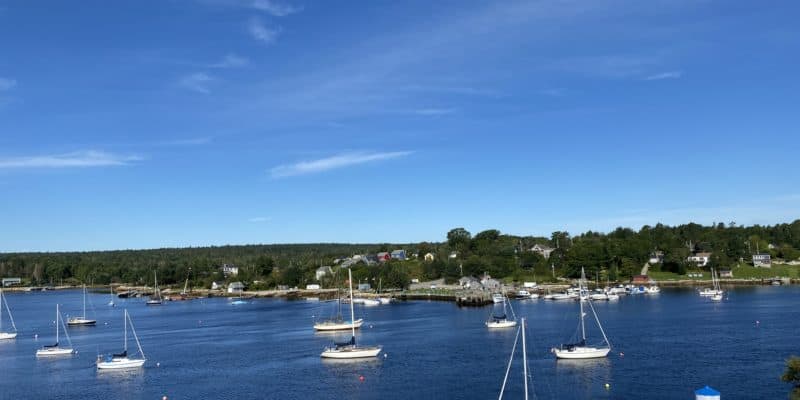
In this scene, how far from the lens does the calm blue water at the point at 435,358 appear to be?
175 feet

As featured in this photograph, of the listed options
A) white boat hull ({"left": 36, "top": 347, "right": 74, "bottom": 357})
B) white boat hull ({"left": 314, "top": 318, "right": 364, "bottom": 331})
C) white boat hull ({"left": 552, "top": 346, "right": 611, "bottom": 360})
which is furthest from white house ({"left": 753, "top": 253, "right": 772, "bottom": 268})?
white boat hull ({"left": 36, "top": 347, "right": 74, "bottom": 357})

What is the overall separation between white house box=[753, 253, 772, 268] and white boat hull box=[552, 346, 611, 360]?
125 metres

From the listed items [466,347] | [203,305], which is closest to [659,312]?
[466,347]

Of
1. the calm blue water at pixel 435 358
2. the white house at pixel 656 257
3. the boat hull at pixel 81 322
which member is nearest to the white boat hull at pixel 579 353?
the calm blue water at pixel 435 358

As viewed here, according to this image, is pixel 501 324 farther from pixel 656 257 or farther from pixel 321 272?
pixel 321 272

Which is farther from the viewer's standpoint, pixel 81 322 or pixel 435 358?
pixel 81 322

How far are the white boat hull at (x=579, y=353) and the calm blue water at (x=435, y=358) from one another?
1415 mm

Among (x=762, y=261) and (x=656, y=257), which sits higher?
(x=656, y=257)

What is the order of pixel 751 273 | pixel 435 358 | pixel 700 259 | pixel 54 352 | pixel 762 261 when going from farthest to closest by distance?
pixel 700 259 < pixel 762 261 < pixel 751 273 < pixel 54 352 < pixel 435 358

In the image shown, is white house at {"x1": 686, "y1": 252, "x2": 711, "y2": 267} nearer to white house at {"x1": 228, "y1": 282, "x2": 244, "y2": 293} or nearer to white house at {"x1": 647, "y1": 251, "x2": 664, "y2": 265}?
white house at {"x1": 647, "y1": 251, "x2": 664, "y2": 265}

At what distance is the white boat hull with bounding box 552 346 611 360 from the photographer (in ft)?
205

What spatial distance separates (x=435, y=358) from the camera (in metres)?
67.1

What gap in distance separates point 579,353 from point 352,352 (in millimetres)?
20751

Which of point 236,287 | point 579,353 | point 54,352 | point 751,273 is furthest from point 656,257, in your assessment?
point 54,352
